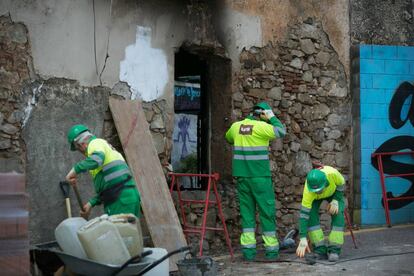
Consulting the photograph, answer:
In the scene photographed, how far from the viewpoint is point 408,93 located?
10781mm

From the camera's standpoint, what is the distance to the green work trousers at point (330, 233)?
8.01m

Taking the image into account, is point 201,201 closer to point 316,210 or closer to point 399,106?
point 316,210

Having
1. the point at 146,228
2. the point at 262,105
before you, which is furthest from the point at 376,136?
the point at 146,228

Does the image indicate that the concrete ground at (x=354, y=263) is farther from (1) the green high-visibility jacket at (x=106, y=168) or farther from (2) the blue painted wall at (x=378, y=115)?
(1) the green high-visibility jacket at (x=106, y=168)

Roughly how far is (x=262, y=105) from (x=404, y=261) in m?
2.60

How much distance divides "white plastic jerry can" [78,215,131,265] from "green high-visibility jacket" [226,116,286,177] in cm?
319

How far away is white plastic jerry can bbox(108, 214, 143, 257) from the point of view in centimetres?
567

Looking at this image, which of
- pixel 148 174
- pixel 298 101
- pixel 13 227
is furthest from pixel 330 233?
pixel 13 227

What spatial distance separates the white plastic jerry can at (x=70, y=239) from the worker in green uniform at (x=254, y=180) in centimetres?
301

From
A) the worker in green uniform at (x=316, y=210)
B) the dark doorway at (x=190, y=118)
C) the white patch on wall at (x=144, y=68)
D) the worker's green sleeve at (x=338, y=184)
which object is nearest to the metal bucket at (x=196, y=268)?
the worker in green uniform at (x=316, y=210)

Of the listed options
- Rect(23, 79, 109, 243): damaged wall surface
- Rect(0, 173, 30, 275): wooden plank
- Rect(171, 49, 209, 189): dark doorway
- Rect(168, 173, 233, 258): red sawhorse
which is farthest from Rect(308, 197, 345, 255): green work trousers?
Rect(0, 173, 30, 275): wooden plank

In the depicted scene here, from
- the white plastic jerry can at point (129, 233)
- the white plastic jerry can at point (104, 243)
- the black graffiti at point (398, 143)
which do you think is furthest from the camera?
the black graffiti at point (398, 143)

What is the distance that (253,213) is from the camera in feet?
27.9

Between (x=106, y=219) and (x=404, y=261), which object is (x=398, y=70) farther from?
(x=106, y=219)
